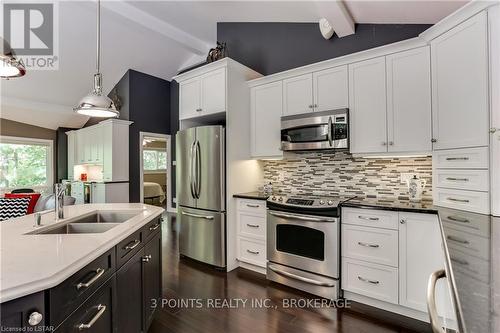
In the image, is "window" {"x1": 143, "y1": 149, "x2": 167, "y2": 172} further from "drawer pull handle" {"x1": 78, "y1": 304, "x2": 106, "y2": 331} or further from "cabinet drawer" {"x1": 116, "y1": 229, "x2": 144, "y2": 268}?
"drawer pull handle" {"x1": 78, "y1": 304, "x2": 106, "y2": 331}

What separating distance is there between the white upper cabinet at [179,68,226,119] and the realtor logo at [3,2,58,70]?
226cm

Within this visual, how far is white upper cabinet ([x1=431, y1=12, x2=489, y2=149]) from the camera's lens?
1.70 m

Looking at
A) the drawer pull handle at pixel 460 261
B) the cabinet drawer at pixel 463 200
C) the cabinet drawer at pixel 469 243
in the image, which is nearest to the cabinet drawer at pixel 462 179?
the cabinet drawer at pixel 463 200

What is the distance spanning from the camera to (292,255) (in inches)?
101

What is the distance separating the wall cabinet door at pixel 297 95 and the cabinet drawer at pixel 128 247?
211 centimetres

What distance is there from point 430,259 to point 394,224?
338mm

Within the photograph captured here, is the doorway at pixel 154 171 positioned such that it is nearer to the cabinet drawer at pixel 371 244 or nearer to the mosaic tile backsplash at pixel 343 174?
the mosaic tile backsplash at pixel 343 174

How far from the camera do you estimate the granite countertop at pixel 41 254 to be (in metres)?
0.80

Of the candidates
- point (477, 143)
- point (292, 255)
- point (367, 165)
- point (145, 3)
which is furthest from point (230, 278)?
point (145, 3)

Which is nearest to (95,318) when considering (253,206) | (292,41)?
(253,206)

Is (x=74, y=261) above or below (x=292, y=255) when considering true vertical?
above

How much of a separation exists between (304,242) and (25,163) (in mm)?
7186

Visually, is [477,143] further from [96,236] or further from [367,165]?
[96,236]

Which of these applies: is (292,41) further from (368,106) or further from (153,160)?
(153,160)
